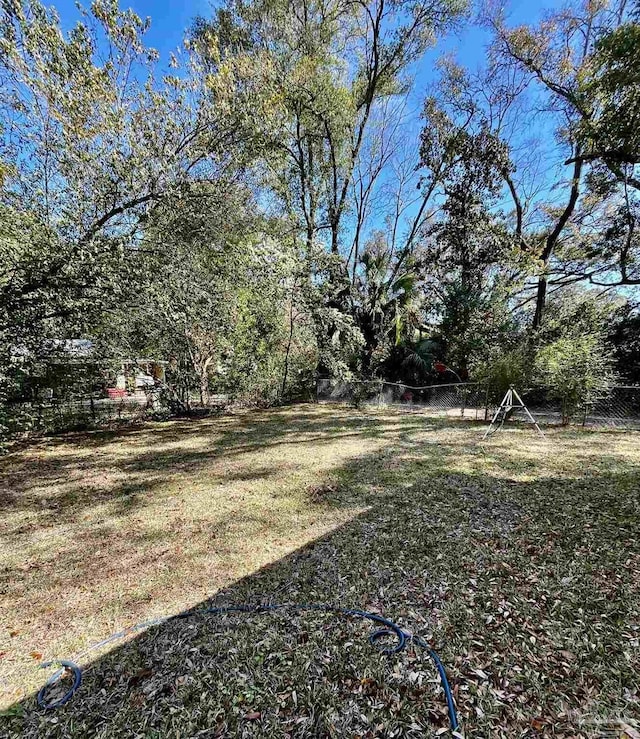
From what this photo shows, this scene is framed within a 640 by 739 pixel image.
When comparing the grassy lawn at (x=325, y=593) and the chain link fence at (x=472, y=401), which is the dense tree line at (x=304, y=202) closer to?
the chain link fence at (x=472, y=401)

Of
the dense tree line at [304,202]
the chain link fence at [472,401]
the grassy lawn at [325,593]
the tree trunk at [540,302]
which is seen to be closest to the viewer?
the grassy lawn at [325,593]

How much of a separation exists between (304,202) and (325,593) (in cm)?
1148

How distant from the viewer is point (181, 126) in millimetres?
4457

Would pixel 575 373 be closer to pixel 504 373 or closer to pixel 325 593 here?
pixel 504 373

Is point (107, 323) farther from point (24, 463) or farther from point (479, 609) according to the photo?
point (479, 609)

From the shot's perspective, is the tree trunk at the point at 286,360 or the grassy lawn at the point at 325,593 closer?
the grassy lawn at the point at 325,593

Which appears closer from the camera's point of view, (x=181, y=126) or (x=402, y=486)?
(x=402, y=486)

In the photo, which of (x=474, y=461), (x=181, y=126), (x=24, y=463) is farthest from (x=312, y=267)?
(x=24, y=463)

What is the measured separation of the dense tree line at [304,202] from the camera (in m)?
3.97

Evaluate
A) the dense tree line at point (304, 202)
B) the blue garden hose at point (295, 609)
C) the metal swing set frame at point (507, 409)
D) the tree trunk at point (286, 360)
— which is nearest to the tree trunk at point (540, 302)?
the dense tree line at point (304, 202)

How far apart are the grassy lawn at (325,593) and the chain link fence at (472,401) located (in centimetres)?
336

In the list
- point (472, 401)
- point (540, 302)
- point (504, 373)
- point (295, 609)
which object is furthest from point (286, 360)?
point (295, 609)

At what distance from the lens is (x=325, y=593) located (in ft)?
7.27

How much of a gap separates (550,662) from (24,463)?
6.28 meters
